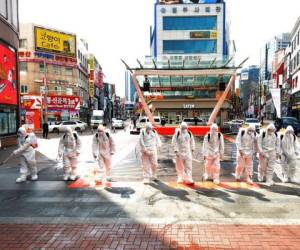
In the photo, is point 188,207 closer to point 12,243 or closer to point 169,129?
point 12,243

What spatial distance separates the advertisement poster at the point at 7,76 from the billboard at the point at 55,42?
1025 inches

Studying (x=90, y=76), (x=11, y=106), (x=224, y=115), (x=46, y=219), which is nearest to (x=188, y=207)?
(x=46, y=219)

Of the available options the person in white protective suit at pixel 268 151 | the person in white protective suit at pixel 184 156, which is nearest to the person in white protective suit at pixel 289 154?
the person in white protective suit at pixel 268 151

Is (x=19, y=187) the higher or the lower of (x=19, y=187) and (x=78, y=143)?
the lower

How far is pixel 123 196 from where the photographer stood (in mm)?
7613

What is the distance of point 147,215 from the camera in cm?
624

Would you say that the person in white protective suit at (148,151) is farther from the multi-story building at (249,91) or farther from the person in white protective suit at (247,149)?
the multi-story building at (249,91)

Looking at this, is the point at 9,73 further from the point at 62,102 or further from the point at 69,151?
the point at 62,102

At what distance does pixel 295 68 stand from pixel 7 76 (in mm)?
39938

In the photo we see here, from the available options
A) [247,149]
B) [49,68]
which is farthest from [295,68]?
[247,149]

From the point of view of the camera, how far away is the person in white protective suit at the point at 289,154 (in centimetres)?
902

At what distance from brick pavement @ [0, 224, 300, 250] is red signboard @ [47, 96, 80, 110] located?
38.4 m

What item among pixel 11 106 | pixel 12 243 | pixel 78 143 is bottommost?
pixel 12 243

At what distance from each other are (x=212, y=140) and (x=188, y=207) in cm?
287
